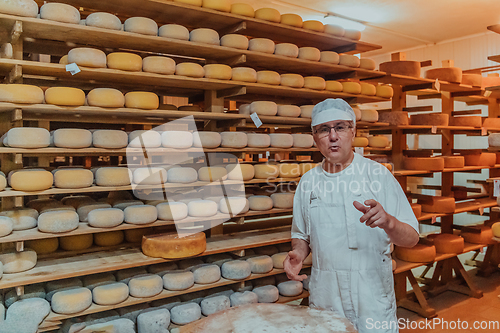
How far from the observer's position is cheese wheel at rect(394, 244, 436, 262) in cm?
344

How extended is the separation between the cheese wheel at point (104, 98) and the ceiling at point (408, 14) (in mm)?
2491

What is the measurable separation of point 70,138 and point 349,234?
64.7 inches

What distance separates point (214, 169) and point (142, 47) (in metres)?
0.98

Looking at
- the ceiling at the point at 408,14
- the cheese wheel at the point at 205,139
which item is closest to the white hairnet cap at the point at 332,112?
the cheese wheel at the point at 205,139

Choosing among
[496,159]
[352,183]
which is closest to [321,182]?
[352,183]

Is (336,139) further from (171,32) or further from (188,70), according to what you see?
(171,32)

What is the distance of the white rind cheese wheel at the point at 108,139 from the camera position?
7.48ft

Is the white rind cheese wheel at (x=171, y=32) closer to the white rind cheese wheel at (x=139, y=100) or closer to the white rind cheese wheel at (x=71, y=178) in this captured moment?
the white rind cheese wheel at (x=139, y=100)

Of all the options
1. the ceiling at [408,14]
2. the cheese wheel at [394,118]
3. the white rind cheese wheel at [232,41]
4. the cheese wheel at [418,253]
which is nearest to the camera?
the white rind cheese wheel at [232,41]

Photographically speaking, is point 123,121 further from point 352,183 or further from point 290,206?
point 352,183

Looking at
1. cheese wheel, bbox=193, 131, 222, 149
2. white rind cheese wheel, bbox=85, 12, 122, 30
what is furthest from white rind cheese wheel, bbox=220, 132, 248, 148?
white rind cheese wheel, bbox=85, 12, 122, 30

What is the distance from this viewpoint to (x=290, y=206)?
2.94m

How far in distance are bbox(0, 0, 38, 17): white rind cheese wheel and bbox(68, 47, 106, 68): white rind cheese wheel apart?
273 millimetres

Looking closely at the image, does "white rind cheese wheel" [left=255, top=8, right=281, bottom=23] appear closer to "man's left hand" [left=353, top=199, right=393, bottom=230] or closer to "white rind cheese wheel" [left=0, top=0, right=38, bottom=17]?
"white rind cheese wheel" [left=0, top=0, right=38, bottom=17]
